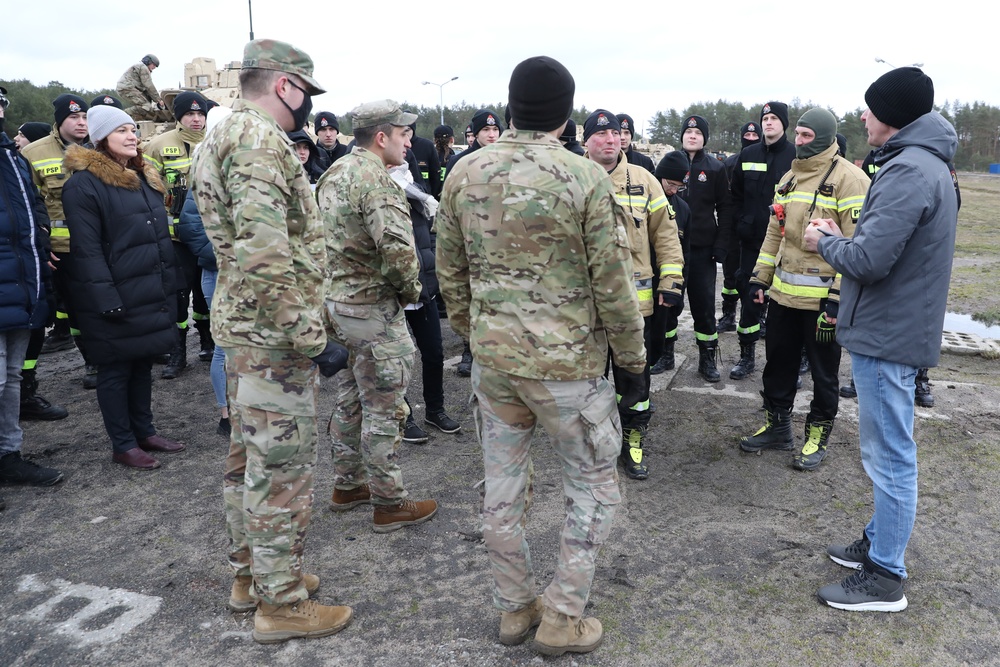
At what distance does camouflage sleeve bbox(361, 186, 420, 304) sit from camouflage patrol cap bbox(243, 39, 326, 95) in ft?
2.83

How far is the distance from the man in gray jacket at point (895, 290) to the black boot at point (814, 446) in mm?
1349

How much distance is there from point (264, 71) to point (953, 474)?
14.8 ft

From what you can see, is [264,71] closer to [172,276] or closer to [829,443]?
[172,276]

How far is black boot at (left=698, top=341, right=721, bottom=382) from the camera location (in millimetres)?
6297

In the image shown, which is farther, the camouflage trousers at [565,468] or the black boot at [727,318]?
the black boot at [727,318]

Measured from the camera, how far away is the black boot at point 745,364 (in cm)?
631

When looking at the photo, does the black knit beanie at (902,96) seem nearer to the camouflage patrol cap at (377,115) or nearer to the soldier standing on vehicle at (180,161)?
the camouflage patrol cap at (377,115)

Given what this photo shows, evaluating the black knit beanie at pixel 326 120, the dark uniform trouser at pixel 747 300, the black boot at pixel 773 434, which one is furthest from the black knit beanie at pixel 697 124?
the black knit beanie at pixel 326 120

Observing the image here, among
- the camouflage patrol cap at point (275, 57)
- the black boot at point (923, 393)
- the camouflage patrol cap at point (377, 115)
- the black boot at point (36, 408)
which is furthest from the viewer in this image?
the black boot at point (36, 408)

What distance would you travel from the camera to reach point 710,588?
3207 millimetres

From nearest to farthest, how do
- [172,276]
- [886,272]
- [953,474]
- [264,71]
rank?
[264,71], [886,272], [953,474], [172,276]

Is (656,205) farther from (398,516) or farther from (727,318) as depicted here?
(727,318)

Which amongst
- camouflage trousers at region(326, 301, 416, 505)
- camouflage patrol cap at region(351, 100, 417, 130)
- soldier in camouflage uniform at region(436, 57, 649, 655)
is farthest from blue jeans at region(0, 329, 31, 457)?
soldier in camouflage uniform at region(436, 57, 649, 655)

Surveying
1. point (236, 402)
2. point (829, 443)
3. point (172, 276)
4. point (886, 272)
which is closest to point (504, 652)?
point (236, 402)
